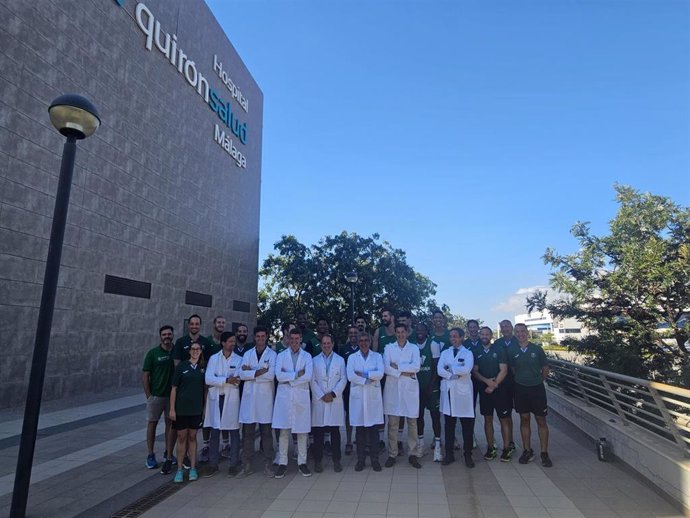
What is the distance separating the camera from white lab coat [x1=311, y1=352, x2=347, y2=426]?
587cm

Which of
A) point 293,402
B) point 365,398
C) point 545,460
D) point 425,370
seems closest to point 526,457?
point 545,460

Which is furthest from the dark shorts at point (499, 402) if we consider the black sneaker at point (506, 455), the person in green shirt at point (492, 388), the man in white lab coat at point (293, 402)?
the man in white lab coat at point (293, 402)

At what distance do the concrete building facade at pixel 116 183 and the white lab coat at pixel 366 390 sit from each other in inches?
336

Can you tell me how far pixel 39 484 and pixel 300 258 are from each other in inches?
971

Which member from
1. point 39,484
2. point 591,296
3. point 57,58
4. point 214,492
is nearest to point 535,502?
point 214,492

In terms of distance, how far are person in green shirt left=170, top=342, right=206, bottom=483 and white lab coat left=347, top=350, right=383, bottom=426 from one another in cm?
196

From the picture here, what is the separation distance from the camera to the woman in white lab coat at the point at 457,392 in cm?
597

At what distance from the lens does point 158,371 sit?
5.96 meters

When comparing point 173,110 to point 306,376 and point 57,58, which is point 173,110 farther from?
point 306,376

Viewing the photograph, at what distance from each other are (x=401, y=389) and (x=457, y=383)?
0.79m

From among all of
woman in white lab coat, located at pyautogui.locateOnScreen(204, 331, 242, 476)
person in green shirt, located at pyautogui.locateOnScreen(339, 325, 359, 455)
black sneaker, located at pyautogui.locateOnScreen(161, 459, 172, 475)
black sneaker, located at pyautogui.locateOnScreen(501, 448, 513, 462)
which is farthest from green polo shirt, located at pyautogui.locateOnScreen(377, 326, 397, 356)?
black sneaker, located at pyautogui.locateOnScreen(161, 459, 172, 475)

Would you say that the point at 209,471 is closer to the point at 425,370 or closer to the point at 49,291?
the point at 49,291

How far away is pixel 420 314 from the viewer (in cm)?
3109

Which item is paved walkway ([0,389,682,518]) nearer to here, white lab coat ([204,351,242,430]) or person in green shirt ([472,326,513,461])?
person in green shirt ([472,326,513,461])
